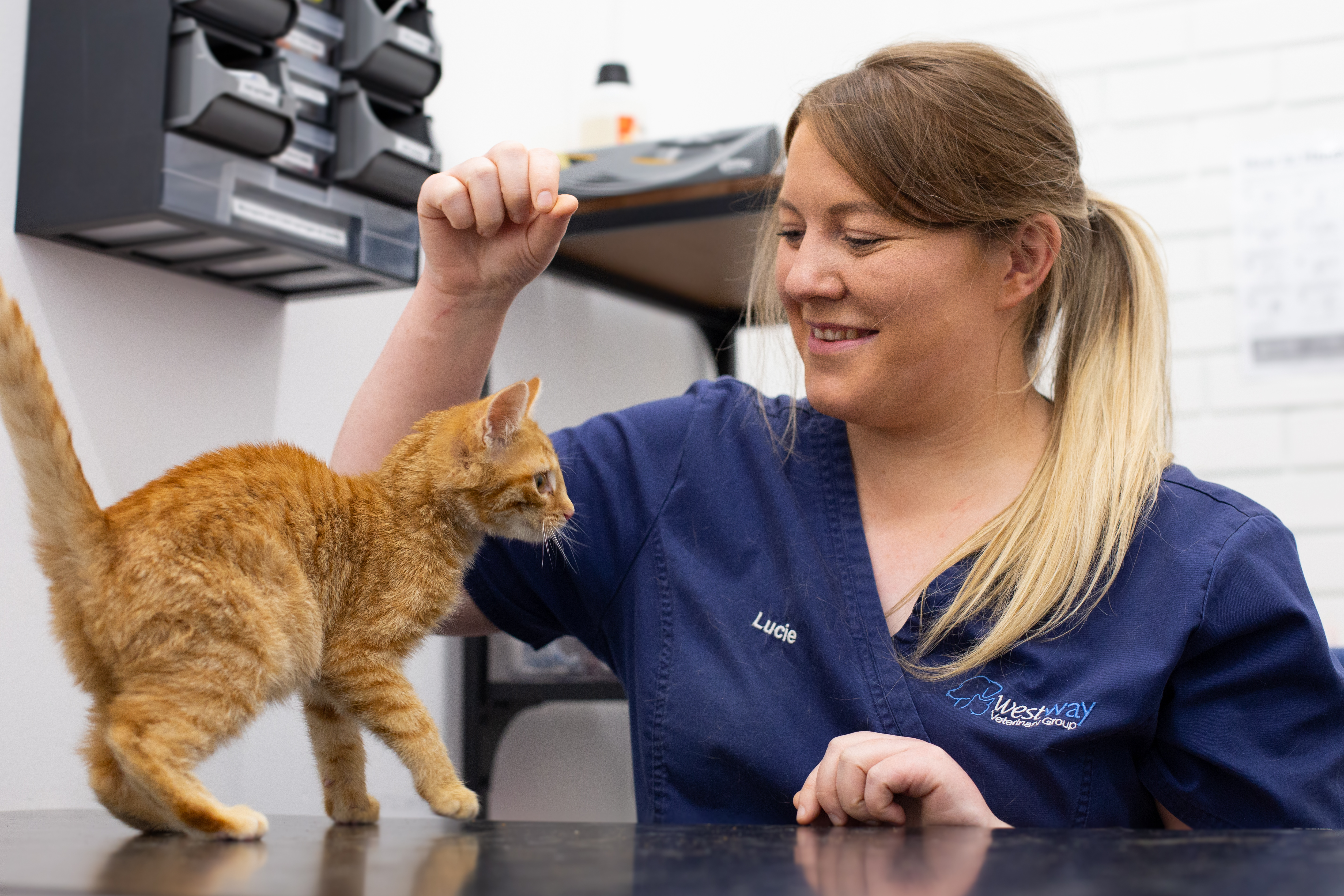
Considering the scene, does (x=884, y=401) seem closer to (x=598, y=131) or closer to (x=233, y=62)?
(x=233, y=62)

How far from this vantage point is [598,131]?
1.79 metres

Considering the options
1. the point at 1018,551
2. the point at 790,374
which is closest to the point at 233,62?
the point at 790,374

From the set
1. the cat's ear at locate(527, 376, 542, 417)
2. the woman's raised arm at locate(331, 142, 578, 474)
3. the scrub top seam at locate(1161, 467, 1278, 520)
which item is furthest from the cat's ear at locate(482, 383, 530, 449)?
the scrub top seam at locate(1161, 467, 1278, 520)

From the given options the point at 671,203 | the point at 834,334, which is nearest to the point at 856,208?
the point at 834,334

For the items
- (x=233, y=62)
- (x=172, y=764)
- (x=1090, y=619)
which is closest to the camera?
(x=172, y=764)

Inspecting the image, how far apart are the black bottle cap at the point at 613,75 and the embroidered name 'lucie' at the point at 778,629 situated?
116cm

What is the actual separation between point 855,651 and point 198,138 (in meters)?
0.82

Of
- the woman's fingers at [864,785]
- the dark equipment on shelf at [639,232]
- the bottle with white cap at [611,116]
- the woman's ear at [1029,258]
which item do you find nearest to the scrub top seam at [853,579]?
the woman's fingers at [864,785]

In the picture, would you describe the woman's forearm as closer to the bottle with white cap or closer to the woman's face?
the woman's face

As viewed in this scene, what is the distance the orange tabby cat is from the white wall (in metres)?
0.53

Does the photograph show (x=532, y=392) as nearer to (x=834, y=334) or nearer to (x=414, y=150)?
(x=834, y=334)

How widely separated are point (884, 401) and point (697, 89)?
1400mm

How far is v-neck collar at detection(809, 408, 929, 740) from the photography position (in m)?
0.88

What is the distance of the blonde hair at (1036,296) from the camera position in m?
0.91
